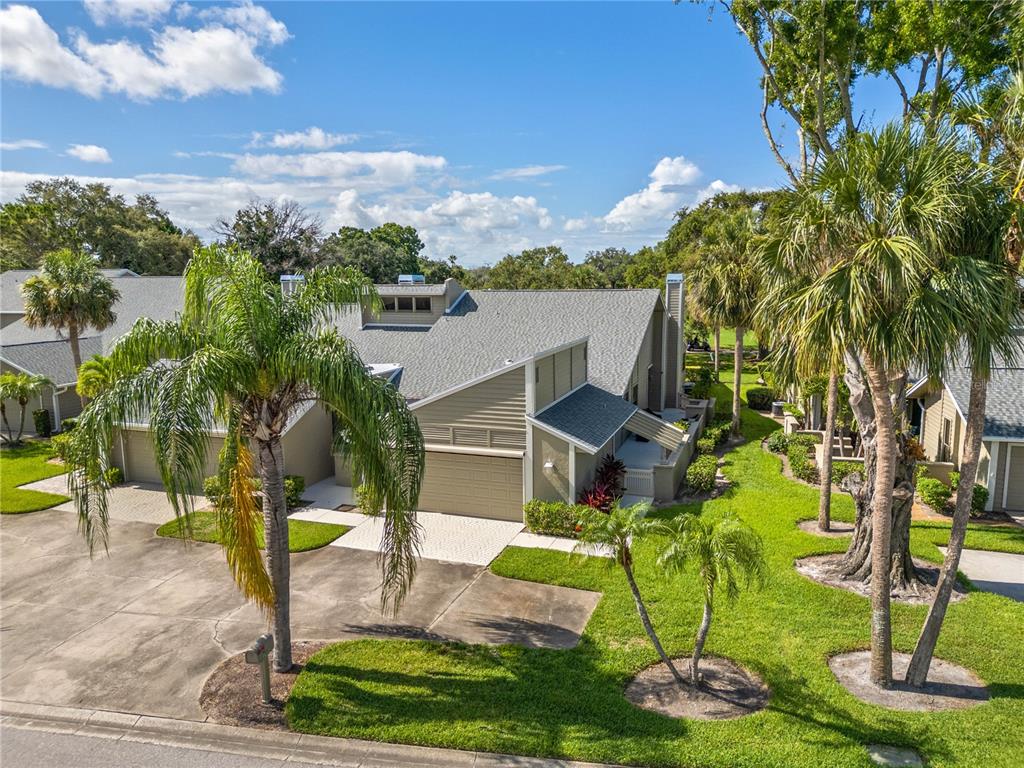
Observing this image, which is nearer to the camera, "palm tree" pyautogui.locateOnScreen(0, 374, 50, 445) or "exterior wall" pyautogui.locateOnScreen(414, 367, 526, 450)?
"exterior wall" pyautogui.locateOnScreen(414, 367, 526, 450)

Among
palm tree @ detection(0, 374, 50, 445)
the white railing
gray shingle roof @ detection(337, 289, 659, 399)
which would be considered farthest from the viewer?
palm tree @ detection(0, 374, 50, 445)

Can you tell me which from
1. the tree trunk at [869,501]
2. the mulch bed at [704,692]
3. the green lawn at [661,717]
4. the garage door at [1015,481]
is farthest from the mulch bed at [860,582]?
the garage door at [1015,481]

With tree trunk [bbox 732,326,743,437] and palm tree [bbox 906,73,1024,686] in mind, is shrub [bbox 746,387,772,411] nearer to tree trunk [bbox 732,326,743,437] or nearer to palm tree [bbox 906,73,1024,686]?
tree trunk [bbox 732,326,743,437]

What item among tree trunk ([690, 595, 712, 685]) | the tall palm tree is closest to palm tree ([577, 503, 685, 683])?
tree trunk ([690, 595, 712, 685])

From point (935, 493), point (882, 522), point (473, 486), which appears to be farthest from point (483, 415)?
point (935, 493)

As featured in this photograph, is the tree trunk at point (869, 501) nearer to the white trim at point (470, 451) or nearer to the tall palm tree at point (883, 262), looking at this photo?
the tall palm tree at point (883, 262)

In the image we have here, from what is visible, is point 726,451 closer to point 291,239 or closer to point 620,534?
point 620,534
